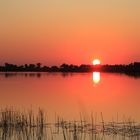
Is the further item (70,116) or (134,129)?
(70,116)

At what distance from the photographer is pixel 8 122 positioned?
1455cm

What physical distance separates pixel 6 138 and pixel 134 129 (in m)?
4.43

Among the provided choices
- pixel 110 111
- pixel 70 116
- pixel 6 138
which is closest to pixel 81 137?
pixel 6 138

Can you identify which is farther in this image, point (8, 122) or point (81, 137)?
point (8, 122)

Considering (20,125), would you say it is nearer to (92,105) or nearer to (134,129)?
(134,129)

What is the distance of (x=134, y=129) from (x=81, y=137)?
80.3 inches

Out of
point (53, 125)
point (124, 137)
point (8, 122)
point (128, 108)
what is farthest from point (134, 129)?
point (128, 108)

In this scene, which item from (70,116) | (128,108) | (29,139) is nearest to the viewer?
(29,139)

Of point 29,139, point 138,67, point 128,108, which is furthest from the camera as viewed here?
point 138,67

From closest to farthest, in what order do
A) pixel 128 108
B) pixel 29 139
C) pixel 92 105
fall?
pixel 29 139, pixel 128 108, pixel 92 105

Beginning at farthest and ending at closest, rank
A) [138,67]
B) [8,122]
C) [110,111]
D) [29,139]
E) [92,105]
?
[138,67], [92,105], [110,111], [8,122], [29,139]

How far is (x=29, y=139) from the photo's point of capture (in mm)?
12711

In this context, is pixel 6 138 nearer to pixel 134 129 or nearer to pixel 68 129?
pixel 68 129

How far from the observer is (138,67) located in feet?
335
